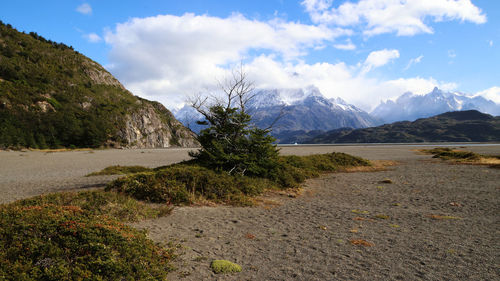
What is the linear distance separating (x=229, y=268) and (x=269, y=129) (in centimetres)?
1120

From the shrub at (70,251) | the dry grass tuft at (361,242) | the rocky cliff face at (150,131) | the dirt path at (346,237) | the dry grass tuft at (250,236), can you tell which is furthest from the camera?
the rocky cliff face at (150,131)

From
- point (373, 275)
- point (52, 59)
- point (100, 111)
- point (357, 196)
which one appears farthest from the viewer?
point (52, 59)

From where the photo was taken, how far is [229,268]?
4883 millimetres

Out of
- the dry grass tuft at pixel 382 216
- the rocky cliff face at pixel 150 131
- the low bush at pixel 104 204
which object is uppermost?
the rocky cliff face at pixel 150 131

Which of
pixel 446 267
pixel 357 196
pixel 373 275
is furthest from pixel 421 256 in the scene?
pixel 357 196

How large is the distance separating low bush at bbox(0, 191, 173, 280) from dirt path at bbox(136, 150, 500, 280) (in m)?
0.73

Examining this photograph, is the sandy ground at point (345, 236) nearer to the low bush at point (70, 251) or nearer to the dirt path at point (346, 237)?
the dirt path at point (346, 237)

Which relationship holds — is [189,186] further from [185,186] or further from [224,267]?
[224,267]

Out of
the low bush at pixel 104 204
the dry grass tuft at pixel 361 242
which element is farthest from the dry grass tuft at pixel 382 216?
the low bush at pixel 104 204

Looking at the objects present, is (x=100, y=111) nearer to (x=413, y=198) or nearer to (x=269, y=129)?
(x=269, y=129)

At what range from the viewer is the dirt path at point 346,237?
187 inches

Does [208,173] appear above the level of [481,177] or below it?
above

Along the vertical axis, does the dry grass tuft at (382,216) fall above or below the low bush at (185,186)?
below

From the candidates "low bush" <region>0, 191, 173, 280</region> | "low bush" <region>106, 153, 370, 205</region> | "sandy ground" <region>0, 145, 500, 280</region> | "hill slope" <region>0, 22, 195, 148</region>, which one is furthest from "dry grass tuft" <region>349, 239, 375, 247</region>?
"hill slope" <region>0, 22, 195, 148</region>
